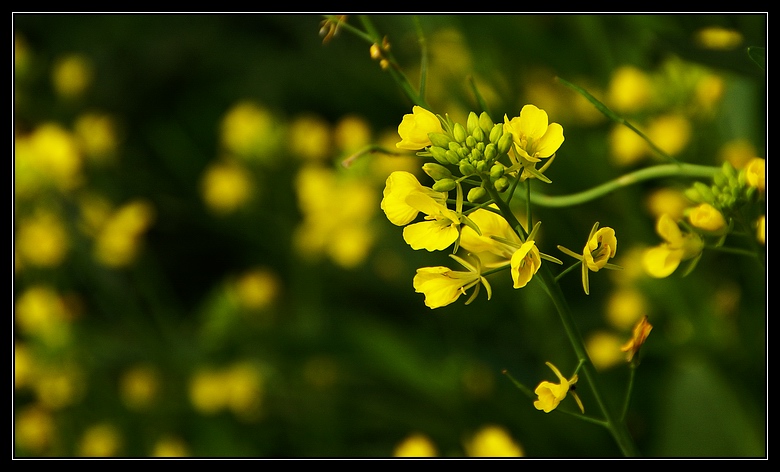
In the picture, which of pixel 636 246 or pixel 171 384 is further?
pixel 171 384

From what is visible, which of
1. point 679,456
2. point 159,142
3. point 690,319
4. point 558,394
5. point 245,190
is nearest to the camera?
point 558,394

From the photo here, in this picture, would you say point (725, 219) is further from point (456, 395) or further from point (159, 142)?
point (159, 142)

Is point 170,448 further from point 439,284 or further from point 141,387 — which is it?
point 439,284

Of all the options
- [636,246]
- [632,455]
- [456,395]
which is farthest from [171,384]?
[632,455]

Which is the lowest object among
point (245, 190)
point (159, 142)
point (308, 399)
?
point (308, 399)

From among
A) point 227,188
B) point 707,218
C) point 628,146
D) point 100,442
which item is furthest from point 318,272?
point 707,218

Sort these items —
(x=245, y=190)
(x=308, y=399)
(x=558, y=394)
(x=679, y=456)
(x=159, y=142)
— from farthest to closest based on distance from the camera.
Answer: (x=159, y=142) < (x=245, y=190) < (x=308, y=399) < (x=679, y=456) < (x=558, y=394)

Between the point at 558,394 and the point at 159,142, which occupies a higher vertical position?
the point at 159,142

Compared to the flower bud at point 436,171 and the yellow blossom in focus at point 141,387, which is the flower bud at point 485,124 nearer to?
the flower bud at point 436,171
